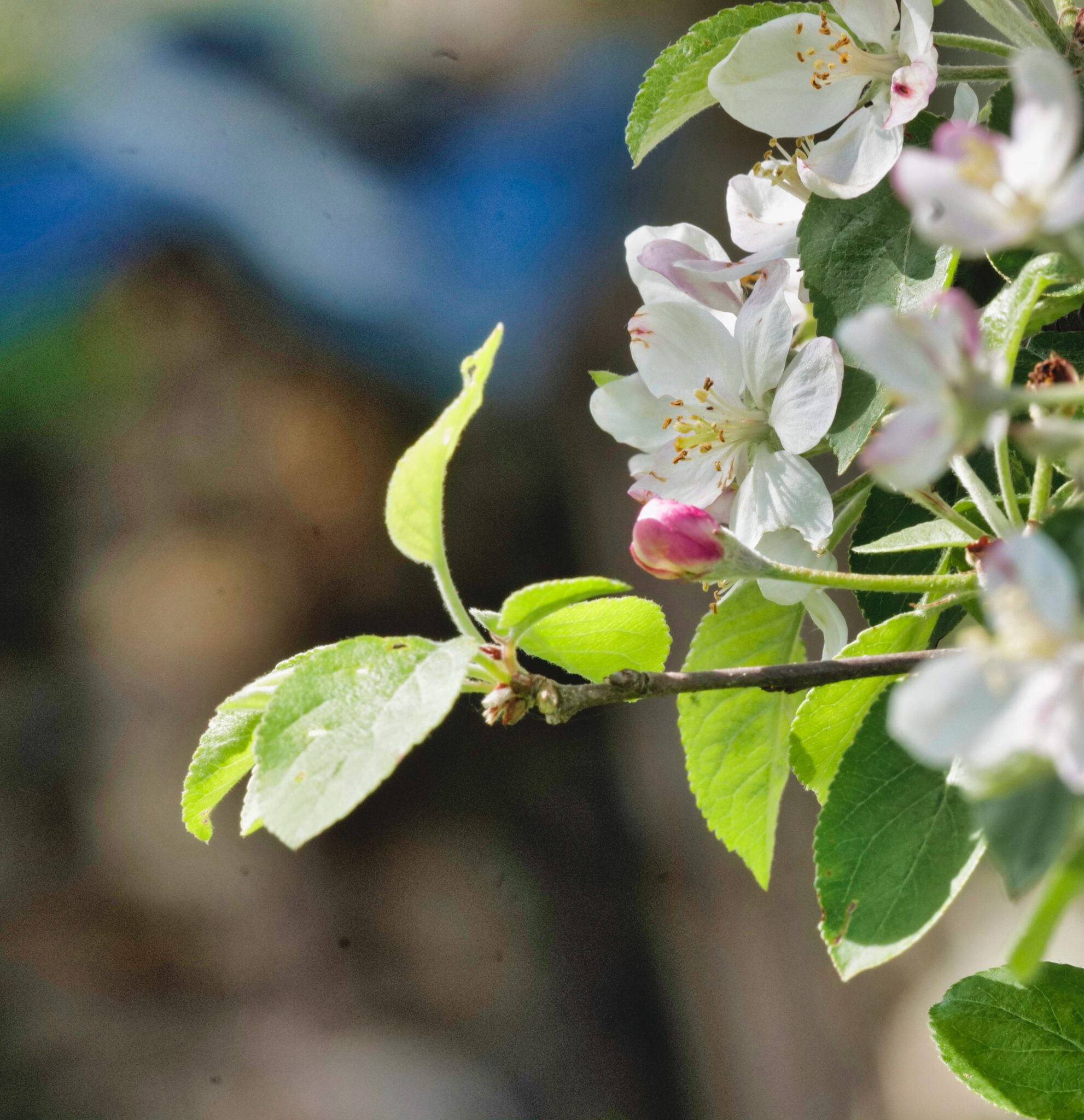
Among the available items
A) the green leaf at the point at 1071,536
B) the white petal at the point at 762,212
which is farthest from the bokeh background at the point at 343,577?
the green leaf at the point at 1071,536

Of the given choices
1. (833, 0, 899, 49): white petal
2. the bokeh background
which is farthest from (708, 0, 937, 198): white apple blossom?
the bokeh background

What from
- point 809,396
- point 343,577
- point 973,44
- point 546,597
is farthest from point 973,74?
point 343,577

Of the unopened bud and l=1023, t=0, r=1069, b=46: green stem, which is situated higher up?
l=1023, t=0, r=1069, b=46: green stem

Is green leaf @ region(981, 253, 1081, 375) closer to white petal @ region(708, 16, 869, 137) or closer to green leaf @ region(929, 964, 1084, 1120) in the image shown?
white petal @ region(708, 16, 869, 137)

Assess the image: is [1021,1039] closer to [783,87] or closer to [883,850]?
[883,850]

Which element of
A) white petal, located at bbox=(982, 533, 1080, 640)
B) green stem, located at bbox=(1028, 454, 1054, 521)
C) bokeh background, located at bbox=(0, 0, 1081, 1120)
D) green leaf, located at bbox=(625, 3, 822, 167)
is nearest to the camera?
white petal, located at bbox=(982, 533, 1080, 640)

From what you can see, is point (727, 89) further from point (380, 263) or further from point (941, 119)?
point (380, 263)
